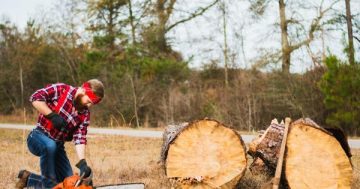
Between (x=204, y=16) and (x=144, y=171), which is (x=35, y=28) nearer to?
(x=204, y=16)

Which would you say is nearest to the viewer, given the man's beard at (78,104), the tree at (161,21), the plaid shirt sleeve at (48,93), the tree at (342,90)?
the plaid shirt sleeve at (48,93)

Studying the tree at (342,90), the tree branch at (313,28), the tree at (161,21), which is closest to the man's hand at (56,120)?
the tree at (342,90)

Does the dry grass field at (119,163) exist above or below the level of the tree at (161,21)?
below

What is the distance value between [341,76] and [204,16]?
12970 mm

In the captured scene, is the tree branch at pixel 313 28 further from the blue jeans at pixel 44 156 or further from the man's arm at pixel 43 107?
the man's arm at pixel 43 107

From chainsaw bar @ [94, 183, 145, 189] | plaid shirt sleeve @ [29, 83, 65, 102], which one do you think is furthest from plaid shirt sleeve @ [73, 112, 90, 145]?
chainsaw bar @ [94, 183, 145, 189]

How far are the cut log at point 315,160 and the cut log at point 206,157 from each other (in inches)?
20.7

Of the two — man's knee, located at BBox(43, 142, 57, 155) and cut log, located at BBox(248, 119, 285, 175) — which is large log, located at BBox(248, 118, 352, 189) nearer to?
cut log, located at BBox(248, 119, 285, 175)

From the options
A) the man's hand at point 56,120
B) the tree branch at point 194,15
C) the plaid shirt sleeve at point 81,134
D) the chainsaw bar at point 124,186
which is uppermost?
the tree branch at point 194,15

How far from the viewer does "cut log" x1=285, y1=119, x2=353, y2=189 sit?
16.9 ft

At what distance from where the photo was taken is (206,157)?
17.7 ft

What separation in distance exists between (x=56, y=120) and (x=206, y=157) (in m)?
1.77

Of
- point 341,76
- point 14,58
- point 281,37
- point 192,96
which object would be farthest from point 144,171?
point 14,58

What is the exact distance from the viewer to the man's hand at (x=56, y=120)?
4430 millimetres
